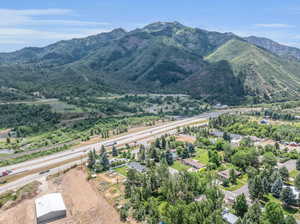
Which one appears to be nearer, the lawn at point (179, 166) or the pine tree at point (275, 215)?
the pine tree at point (275, 215)

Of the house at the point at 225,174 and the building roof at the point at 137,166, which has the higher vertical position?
the house at the point at 225,174

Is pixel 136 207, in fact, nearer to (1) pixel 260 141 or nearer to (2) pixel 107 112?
(1) pixel 260 141

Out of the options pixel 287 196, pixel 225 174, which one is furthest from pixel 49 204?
pixel 287 196

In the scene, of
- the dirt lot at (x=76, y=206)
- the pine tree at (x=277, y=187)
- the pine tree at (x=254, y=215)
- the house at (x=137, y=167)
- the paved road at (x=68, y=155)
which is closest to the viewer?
the pine tree at (x=254, y=215)

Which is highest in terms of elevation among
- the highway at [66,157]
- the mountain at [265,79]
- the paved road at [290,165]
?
the mountain at [265,79]

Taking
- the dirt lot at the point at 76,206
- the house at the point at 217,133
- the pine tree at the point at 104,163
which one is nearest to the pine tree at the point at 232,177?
the dirt lot at the point at 76,206

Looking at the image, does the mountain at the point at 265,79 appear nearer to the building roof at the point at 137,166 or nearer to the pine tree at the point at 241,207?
the building roof at the point at 137,166

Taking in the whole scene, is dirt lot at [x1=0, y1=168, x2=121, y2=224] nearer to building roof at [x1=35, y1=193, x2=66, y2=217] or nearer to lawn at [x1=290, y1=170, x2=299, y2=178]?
building roof at [x1=35, y1=193, x2=66, y2=217]
